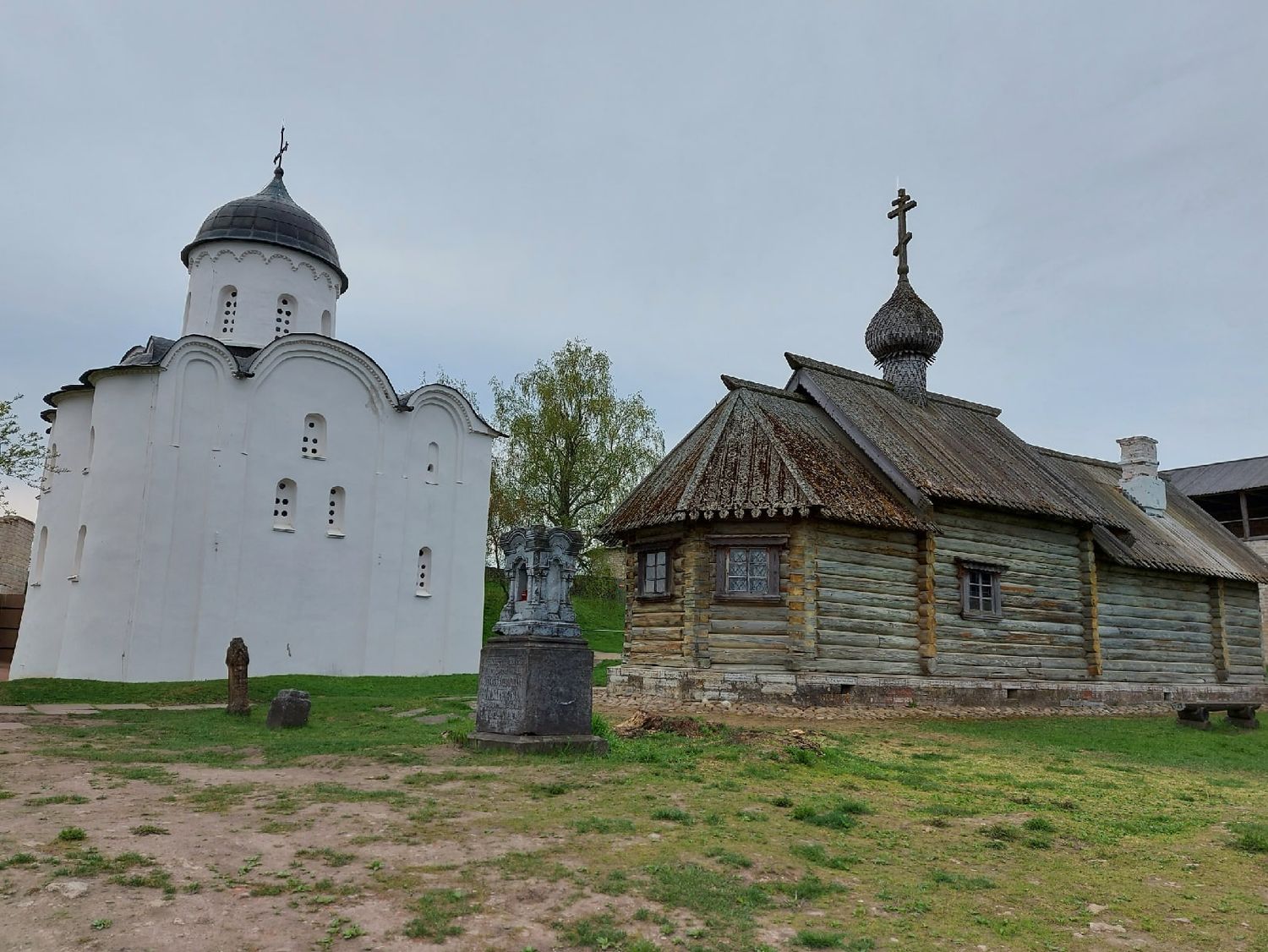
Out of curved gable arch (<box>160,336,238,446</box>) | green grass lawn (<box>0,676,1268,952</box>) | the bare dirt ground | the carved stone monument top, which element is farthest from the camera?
curved gable arch (<box>160,336,238,446</box>)

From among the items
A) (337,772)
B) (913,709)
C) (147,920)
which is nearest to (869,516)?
(913,709)

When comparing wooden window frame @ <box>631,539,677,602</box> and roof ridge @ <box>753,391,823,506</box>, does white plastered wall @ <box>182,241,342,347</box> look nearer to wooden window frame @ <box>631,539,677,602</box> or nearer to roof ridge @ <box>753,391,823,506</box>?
wooden window frame @ <box>631,539,677,602</box>

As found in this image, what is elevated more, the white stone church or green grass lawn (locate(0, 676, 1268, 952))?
the white stone church

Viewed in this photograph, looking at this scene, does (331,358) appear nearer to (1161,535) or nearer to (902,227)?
(902,227)

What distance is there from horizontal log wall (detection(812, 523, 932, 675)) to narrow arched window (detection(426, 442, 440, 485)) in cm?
1377

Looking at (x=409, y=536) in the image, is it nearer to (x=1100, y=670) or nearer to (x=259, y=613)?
(x=259, y=613)

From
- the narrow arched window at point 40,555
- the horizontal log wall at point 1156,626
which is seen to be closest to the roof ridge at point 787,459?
the horizontal log wall at point 1156,626

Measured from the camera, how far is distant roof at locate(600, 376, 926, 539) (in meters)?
14.9

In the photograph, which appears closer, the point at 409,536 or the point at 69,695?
the point at 69,695

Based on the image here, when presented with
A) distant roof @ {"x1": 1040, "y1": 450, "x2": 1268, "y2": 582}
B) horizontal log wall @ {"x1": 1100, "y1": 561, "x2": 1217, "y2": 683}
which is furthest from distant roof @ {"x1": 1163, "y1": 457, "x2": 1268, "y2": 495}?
→ horizontal log wall @ {"x1": 1100, "y1": 561, "x2": 1217, "y2": 683}

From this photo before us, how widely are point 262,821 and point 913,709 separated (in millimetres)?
12149

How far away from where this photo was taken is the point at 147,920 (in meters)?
4.09

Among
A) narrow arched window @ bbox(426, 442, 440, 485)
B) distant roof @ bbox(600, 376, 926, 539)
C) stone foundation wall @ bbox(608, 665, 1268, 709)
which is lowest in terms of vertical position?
stone foundation wall @ bbox(608, 665, 1268, 709)

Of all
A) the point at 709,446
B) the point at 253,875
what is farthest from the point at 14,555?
the point at 253,875
